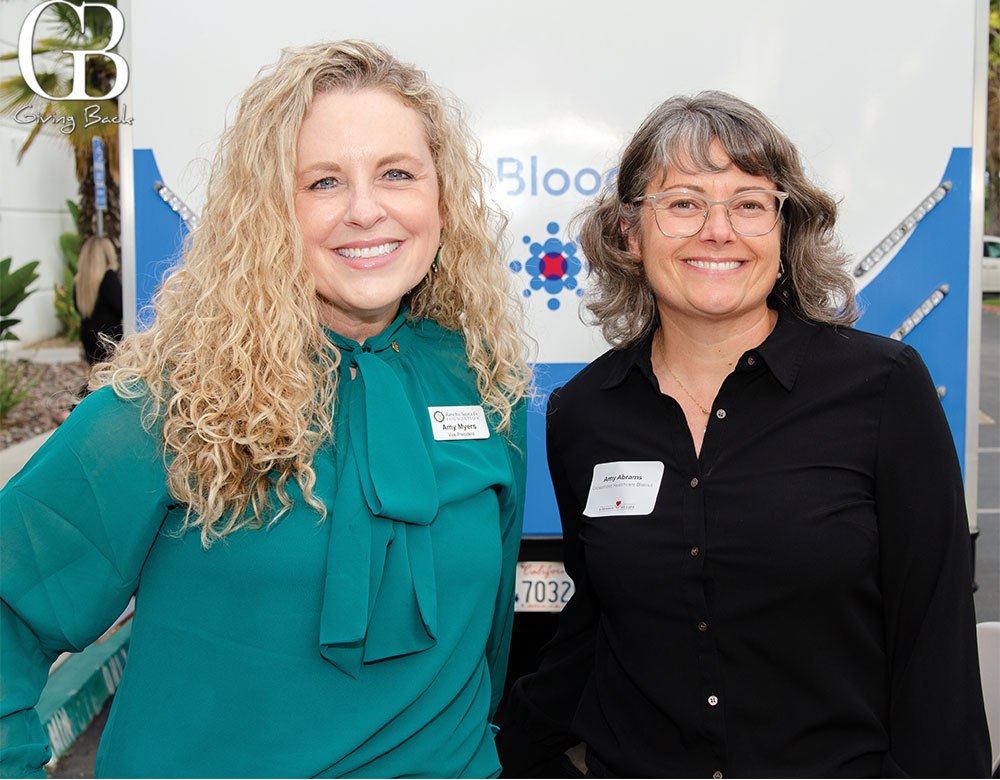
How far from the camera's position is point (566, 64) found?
316cm

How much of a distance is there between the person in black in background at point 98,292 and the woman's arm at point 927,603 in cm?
442

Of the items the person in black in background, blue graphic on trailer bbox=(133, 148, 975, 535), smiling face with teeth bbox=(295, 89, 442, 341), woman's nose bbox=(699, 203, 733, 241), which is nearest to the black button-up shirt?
woman's nose bbox=(699, 203, 733, 241)

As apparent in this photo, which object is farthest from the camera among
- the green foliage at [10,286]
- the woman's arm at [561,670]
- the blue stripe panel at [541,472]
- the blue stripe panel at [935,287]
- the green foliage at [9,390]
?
the green foliage at [9,390]

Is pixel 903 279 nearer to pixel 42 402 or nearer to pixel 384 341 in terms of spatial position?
pixel 384 341

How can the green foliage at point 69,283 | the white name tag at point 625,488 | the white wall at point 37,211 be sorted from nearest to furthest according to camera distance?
the white name tag at point 625,488 < the white wall at point 37,211 < the green foliage at point 69,283

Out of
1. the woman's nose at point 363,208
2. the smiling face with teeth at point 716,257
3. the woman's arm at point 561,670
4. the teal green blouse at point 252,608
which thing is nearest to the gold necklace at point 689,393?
the smiling face with teeth at point 716,257

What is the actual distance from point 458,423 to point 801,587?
0.71 metres

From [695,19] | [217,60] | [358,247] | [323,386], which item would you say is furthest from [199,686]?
[695,19]

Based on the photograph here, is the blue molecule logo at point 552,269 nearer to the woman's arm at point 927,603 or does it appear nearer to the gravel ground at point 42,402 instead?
the woman's arm at point 927,603

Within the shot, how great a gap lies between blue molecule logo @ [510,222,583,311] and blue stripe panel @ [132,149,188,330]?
4.09ft

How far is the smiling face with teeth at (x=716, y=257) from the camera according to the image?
1.84 m

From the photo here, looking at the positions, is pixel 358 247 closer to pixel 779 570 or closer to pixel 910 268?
pixel 779 570

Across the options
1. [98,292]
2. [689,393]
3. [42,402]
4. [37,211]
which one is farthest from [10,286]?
[689,393]

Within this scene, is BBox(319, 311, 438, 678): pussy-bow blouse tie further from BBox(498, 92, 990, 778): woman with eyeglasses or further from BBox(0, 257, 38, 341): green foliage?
BBox(0, 257, 38, 341): green foliage
